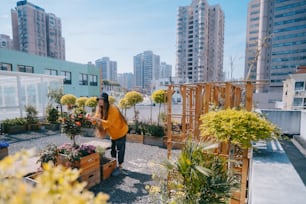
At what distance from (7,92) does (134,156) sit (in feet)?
24.0

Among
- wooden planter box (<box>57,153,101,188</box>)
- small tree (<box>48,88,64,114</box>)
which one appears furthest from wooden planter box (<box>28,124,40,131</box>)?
wooden planter box (<box>57,153,101,188</box>)

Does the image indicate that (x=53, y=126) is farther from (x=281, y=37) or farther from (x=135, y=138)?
(x=281, y=37)

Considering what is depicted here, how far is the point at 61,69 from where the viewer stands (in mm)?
15445

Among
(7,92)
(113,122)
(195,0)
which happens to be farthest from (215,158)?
(195,0)

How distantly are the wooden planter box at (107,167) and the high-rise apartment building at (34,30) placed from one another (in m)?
44.2

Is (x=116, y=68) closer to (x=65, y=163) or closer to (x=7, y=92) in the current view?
(x=7, y=92)

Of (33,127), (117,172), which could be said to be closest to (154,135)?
(117,172)

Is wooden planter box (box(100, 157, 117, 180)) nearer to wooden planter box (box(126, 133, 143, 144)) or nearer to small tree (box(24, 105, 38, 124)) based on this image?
wooden planter box (box(126, 133, 143, 144))

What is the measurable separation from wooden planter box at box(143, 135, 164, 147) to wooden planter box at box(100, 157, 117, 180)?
211cm

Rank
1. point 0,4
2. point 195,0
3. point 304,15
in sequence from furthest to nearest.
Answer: point 195,0 → point 304,15 → point 0,4

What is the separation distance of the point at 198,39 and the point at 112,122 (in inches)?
1986

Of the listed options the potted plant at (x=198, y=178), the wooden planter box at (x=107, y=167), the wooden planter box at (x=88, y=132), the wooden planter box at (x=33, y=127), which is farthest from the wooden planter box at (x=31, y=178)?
the wooden planter box at (x=33, y=127)

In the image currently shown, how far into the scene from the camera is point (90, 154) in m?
3.15

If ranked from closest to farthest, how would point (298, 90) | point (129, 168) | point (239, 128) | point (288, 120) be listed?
point (239, 128) < point (129, 168) < point (288, 120) < point (298, 90)
